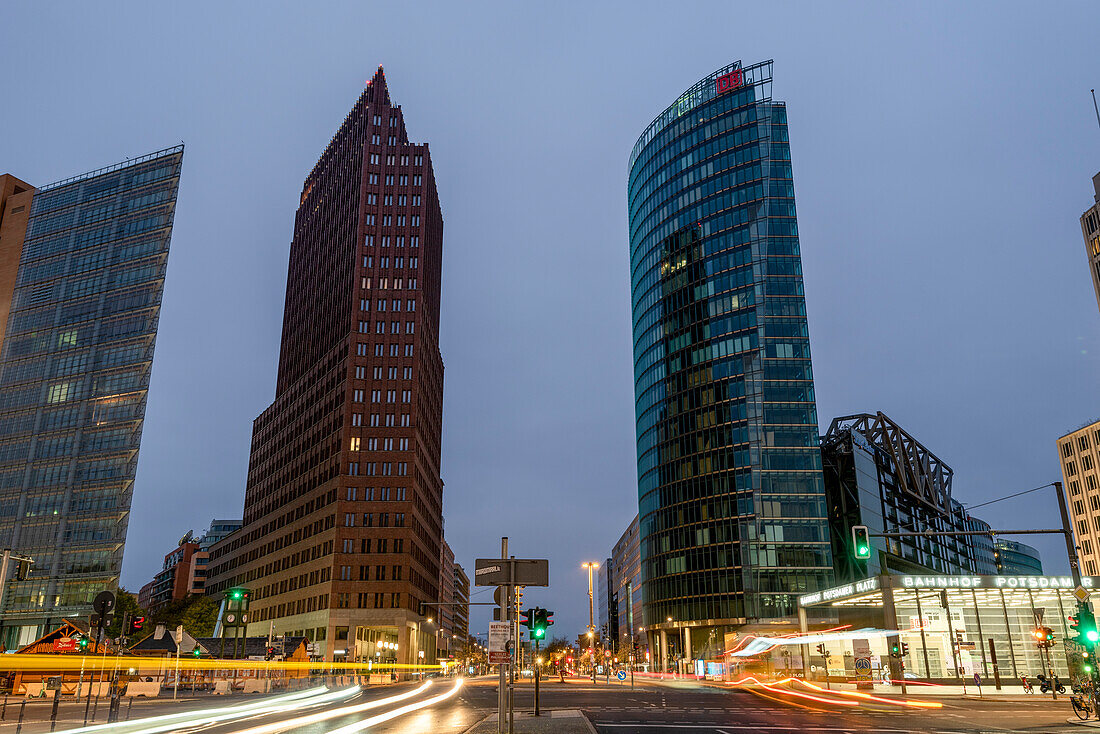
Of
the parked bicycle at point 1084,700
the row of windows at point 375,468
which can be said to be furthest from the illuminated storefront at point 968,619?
the row of windows at point 375,468

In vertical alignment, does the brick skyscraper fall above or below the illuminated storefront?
above

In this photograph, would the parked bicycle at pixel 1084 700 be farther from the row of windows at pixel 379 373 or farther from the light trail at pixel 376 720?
the row of windows at pixel 379 373

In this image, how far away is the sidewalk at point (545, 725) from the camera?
21344mm

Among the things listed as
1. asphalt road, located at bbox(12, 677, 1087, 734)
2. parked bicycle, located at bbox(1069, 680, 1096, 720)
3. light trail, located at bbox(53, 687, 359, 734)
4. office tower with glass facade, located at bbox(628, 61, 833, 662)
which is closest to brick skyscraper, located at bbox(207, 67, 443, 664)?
office tower with glass facade, located at bbox(628, 61, 833, 662)

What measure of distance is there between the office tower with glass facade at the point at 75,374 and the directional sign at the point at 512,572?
118822 mm

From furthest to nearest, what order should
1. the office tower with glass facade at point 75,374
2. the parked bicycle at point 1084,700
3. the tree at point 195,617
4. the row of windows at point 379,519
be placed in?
the tree at point 195,617 < the office tower with glass facade at point 75,374 < the row of windows at point 379,519 < the parked bicycle at point 1084,700

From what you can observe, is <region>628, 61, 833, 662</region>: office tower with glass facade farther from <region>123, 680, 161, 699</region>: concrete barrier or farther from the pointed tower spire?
<region>123, 680, 161, 699</region>: concrete barrier

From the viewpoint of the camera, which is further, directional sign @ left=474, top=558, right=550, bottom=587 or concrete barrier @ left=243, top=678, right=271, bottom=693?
concrete barrier @ left=243, top=678, right=271, bottom=693

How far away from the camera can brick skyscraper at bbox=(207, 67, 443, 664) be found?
359ft

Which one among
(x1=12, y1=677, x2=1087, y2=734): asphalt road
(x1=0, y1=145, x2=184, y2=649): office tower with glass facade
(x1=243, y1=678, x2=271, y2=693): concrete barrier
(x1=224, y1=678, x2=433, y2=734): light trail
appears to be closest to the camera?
(x1=224, y1=678, x2=433, y2=734): light trail

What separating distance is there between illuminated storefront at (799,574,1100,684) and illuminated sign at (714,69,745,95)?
84532 mm

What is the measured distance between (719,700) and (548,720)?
19904mm

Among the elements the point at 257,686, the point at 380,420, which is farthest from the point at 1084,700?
the point at 380,420

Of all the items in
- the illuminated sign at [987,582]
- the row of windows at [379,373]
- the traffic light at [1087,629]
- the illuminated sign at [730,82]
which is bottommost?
the traffic light at [1087,629]
